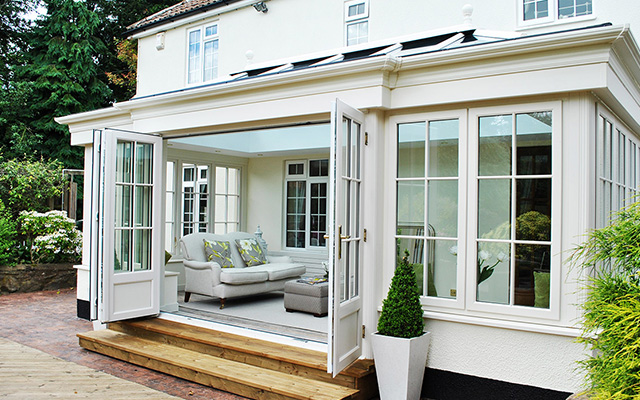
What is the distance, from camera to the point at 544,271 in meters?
3.84

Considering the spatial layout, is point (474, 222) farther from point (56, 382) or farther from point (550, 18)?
point (550, 18)

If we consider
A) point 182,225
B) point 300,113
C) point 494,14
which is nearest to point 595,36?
point 300,113

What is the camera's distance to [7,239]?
30.5 feet

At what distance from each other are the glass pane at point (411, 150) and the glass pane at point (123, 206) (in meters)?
2.99

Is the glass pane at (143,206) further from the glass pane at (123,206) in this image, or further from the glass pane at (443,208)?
the glass pane at (443,208)

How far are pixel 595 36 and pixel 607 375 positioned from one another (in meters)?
2.20

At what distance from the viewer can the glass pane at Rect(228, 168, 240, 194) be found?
10.1 meters

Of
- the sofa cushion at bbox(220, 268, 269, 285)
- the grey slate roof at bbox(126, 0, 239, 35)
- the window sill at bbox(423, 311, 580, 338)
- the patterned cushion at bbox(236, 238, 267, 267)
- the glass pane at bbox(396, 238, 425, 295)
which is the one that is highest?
the grey slate roof at bbox(126, 0, 239, 35)

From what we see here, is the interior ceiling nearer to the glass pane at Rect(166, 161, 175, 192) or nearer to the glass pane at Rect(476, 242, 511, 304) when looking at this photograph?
the glass pane at Rect(166, 161, 175, 192)

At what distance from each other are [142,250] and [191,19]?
7.38 meters

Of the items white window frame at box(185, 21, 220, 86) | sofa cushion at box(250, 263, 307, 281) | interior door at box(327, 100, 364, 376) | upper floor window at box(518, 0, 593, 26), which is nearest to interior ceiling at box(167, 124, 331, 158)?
sofa cushion at box(250, 263, 307, 281)

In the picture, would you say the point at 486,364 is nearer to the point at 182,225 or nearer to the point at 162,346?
the point at 162,346

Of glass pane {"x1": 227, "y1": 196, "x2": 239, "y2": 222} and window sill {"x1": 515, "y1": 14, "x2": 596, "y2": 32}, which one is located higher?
window sill {"x1": 515, "y1": 14, "x2": 596, "y2": 32}

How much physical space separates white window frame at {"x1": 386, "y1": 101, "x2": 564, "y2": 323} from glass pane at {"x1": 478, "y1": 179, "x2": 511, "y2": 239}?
0.05 metres
